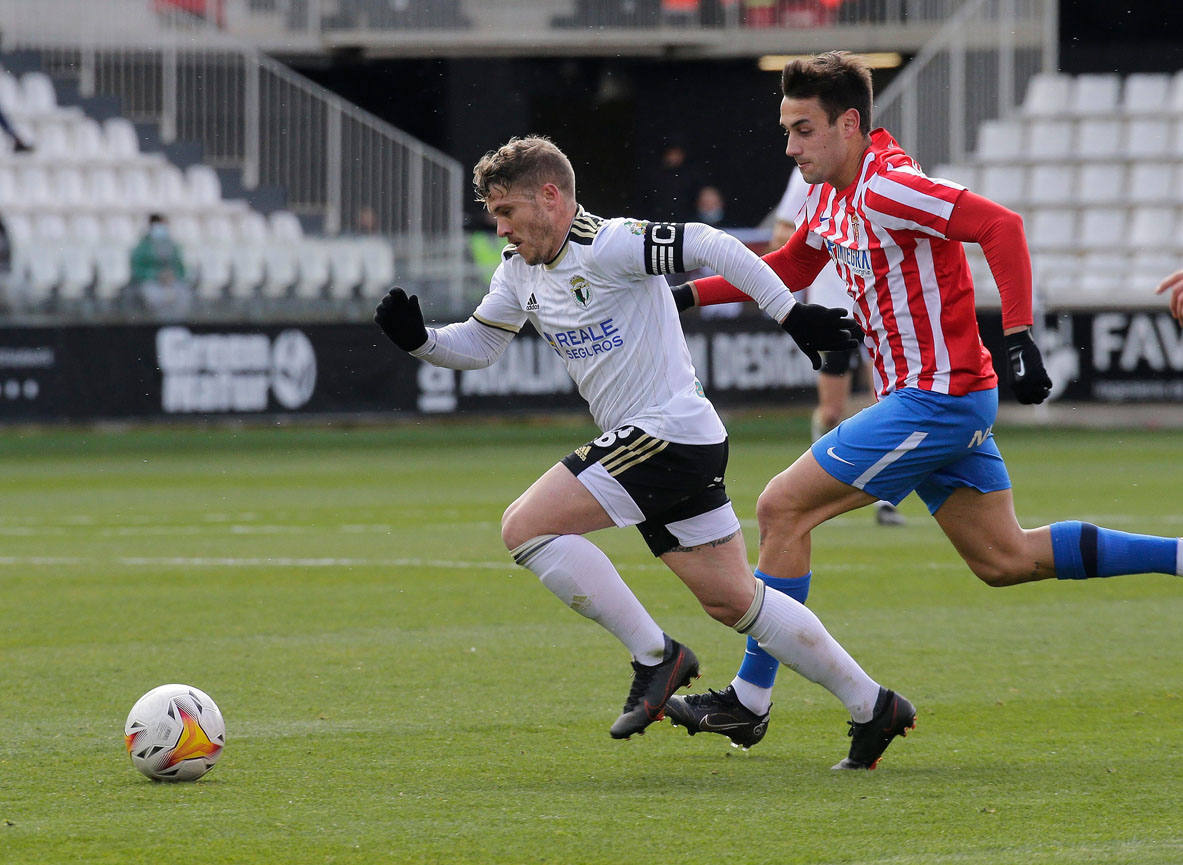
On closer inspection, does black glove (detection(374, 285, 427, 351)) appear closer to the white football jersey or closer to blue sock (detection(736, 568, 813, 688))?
the white football jersey

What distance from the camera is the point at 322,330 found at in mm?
18297

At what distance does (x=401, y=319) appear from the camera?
504 cm

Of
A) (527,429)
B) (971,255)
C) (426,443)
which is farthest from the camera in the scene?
(971,255)

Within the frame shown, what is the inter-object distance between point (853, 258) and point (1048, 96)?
20.2 m

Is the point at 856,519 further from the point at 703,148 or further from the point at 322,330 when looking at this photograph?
the point at 703,148

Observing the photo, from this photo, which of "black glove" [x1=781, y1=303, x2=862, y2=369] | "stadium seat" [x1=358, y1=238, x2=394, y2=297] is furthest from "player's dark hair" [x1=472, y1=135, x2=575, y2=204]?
"stadium seat" [x1=358, y1=238, x2=394, y2=297]

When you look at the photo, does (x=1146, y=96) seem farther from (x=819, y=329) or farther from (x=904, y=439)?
(x=819, y=329)

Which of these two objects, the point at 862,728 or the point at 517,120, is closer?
the point at 862,728

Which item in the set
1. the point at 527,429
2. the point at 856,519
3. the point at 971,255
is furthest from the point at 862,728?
the point at 971,255

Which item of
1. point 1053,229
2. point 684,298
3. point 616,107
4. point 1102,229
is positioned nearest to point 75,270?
point 616,107

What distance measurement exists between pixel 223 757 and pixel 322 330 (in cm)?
1371

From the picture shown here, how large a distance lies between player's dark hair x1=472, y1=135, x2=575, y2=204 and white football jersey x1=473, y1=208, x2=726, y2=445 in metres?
0.16

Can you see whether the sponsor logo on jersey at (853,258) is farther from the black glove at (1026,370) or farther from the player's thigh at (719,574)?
the player's thigh at (719,574)

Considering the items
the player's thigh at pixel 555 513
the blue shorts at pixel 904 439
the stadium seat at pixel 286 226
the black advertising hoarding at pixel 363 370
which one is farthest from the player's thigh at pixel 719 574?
the stadium seat at pixel 286 226
